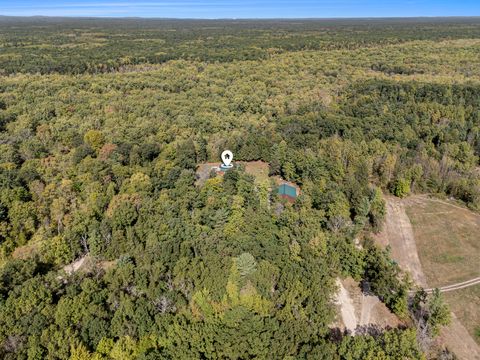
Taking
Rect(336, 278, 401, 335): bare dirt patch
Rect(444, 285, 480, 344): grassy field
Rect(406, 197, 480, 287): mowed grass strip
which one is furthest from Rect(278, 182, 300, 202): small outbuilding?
Rect(444, 285, 480, 344): grassy field

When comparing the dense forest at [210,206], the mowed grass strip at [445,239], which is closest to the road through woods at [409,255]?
the mowed grass strip at [445,239]

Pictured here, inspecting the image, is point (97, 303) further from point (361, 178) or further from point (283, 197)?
point (361, 178)

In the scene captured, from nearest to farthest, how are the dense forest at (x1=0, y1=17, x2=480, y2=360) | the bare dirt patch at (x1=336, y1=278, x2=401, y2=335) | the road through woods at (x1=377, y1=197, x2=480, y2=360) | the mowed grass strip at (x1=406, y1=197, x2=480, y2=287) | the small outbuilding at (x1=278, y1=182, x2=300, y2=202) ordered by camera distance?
the dense forest at (x1=0, y1=17, x2=480, y2=360)
the road through woods at (x1=377, y1=197, x2=480, y2=360)
the bare dirt patch at (x1=336, y1=278, x2=401, y2=335)
the mowed grass strip at (x1=406, y1=197, x2=480, y2=287)
the small outbuilding at (x1=278, y1=182, x2=300, y2=202)

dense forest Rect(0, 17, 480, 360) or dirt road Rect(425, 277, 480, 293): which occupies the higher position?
dense forest Rect(0, 17, 480, 360)

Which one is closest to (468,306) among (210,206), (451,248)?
(451,248)

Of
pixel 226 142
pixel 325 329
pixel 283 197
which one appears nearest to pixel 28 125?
pixel 226 142

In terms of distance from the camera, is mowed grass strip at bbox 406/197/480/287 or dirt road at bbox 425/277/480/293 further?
mowed grass strip at bbox 406/197/480/287

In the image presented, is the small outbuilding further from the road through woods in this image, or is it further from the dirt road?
the dirt road

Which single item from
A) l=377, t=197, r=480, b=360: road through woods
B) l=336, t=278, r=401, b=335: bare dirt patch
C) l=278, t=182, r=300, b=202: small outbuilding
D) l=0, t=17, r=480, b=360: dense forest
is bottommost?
l=377, t=197, r=480, b=360: road through woods
